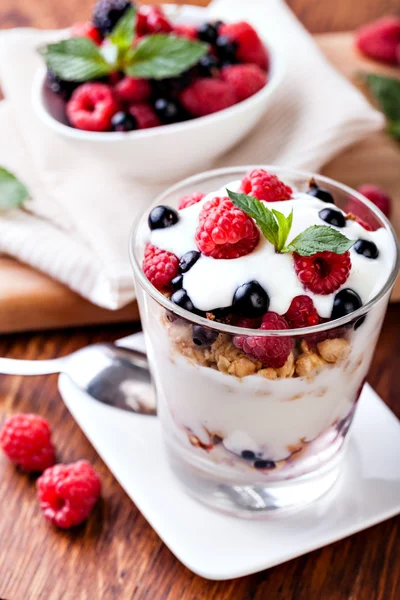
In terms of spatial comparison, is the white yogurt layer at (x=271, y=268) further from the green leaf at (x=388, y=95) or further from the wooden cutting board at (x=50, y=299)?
the green leaf at (x=388, y=95)

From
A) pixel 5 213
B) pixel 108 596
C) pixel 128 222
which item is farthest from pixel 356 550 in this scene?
pixel 5 213

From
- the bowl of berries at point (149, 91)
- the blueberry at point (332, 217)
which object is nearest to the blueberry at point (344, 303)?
the blueberry at point (332, 217)

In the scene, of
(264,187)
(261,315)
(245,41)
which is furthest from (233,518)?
(245,41)

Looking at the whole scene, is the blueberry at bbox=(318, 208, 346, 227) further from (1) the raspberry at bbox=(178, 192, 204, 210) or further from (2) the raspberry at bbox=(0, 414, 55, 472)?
(2) the raspberry at bbox=(0, 414, 55, 472)

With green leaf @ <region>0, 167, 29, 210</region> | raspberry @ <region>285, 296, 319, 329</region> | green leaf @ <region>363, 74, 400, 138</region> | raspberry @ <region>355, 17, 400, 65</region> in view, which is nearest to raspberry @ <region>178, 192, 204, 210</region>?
raspberry @ <region>285, 296, 319, 329</region>

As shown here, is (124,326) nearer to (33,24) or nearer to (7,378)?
(7,378)

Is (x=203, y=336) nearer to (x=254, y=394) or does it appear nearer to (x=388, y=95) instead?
(x=254, y=394)
